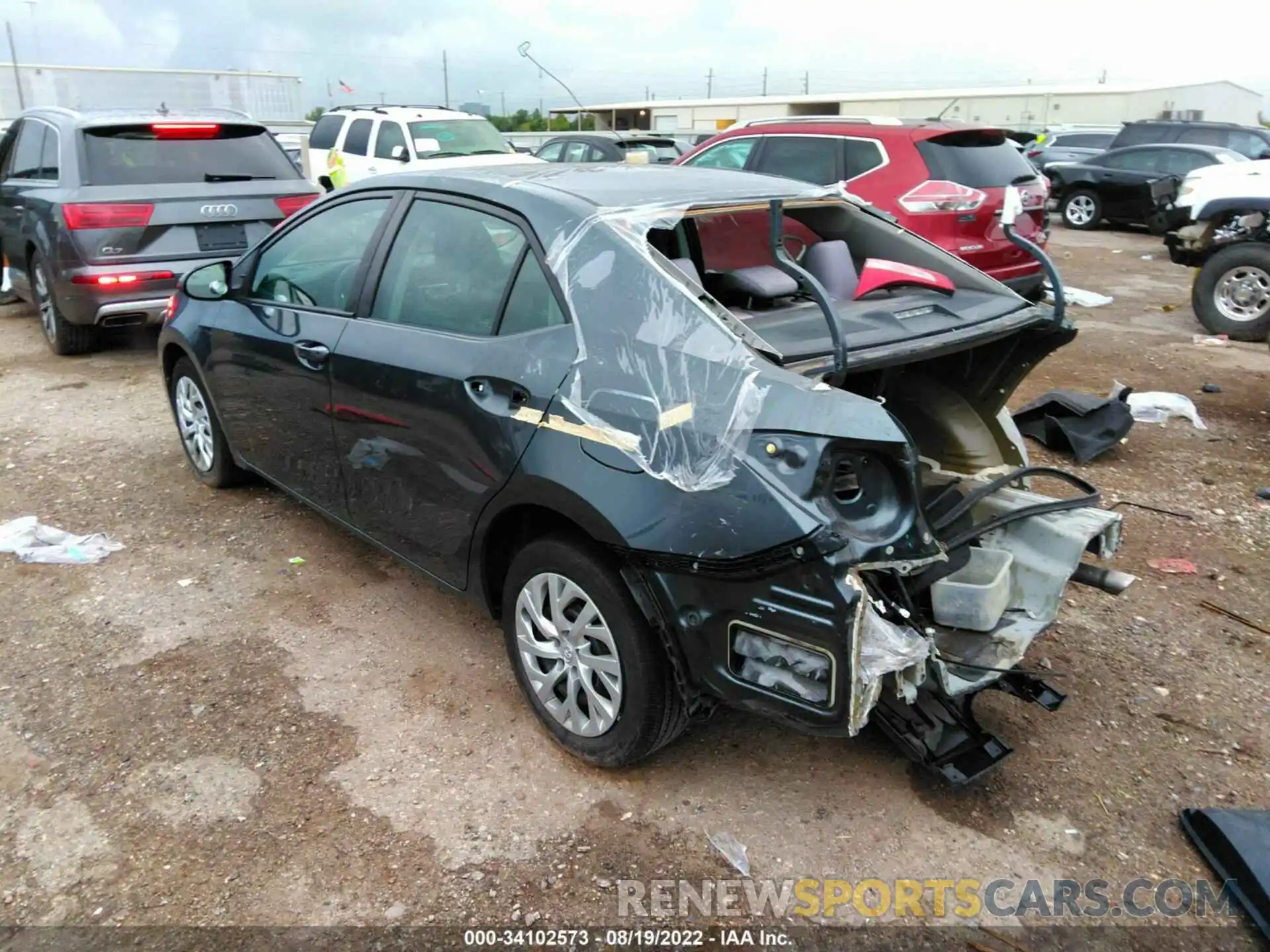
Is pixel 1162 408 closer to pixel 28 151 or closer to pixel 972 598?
pixel 972 598

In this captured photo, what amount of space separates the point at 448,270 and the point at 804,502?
1602mm

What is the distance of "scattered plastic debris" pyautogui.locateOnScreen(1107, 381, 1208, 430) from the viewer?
625 cm

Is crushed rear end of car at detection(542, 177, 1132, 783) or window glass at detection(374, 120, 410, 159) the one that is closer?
crushed rear end of car at detection(542, 177, 1132, 783)

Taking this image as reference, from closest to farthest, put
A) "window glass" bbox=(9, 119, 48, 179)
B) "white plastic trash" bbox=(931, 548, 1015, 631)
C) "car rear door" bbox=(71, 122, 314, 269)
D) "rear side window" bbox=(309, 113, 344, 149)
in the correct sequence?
"white plastic trash" bbox=(931, 548, 1015, 631), "car rear door" bbox=(71, 122, 314, 269), "window glass" bbox=(9, 119, 48, 179), "rear side window" bbox=(309, 113, 344, 149)

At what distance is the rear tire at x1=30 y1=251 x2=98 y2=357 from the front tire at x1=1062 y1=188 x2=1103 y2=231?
15.1m

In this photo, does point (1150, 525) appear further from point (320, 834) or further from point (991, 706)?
point (320, 834)

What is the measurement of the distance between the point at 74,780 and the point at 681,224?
8.44 ft

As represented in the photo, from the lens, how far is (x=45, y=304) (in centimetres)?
769

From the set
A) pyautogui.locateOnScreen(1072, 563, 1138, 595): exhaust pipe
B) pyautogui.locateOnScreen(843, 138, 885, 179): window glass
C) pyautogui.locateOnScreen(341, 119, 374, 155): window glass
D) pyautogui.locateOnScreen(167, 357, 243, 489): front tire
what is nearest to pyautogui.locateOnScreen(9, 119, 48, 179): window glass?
pyautogui.locateOnScreen(167, 357, 243, 489): front tire

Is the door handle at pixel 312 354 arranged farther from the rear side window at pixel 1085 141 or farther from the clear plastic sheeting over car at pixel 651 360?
the rear side window at pixel 1085 141

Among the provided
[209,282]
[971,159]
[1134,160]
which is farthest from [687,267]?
[1134,160]

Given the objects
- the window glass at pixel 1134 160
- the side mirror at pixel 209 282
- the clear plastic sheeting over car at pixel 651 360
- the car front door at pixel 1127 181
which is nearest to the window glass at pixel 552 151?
the car front door at pixel 1127 181

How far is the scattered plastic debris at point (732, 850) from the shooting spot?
2629 mm

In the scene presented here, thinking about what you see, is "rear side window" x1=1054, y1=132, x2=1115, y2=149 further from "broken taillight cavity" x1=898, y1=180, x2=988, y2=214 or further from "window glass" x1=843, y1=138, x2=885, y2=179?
"broken taillight cavity" x1=898, y1=180, x2=988, y2=214
